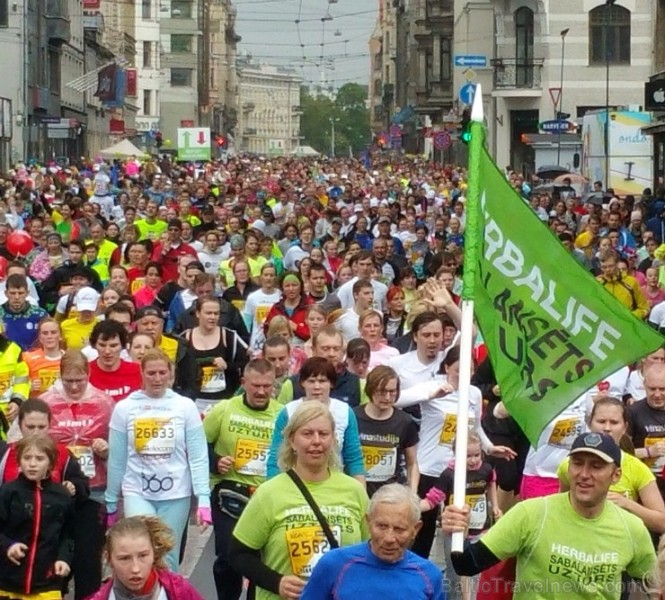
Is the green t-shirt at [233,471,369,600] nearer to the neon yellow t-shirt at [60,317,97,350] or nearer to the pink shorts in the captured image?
the pink shorts

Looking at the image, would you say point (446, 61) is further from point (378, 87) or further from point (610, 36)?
point (378, 87)

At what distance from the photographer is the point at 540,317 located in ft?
20.4

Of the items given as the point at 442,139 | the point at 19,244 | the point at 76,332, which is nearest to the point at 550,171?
the point at 442,139

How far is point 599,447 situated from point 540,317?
19.5 inches

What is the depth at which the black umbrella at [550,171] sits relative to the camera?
149 ft

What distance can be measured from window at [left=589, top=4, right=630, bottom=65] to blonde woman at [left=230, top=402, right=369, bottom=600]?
57612 mm

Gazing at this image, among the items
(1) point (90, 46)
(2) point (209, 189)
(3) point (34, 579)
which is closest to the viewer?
(3) point (34, 579)

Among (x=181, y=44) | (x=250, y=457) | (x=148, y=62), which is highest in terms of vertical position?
(x=181, y=44)

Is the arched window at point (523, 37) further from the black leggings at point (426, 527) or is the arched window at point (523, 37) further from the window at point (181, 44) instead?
the window at point (181, 44)

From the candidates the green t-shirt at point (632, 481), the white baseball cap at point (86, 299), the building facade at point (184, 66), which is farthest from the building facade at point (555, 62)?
the building facade at point (184, 66)

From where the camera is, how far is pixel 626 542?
19.8ft

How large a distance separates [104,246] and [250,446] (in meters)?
11.4

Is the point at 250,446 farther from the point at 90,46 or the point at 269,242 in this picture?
the point at 90,46

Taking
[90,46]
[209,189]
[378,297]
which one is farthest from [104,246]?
[90,46]
